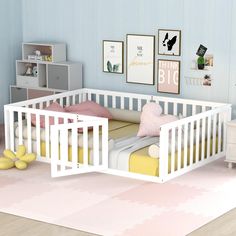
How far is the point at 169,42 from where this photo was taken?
6969mm

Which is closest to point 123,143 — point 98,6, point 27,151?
point 27,151

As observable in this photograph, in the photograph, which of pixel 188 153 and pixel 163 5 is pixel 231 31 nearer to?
pixel 163 5

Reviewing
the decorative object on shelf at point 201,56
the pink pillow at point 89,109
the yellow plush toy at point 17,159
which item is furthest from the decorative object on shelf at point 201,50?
the yellow plush toy at point 17,159

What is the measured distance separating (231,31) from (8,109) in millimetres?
2232

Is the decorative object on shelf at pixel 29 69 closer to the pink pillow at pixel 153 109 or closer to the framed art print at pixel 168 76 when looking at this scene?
the framed art print at pixel 168 76

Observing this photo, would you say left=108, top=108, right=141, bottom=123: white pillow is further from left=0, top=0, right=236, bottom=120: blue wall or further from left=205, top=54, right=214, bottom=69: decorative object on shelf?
left=205, top=54, right=214, bottom=69: decorative object on shelf

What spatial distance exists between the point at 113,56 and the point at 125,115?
2.53ft

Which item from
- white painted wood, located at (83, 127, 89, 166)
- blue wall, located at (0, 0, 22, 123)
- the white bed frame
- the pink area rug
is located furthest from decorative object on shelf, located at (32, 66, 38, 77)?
white painted wood, located at (83, 127, 89, 166)

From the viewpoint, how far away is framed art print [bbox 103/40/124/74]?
7352 mm

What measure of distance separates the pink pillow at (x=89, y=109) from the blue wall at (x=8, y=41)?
139 centimetres

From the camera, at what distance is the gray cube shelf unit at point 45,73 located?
7.55 metres

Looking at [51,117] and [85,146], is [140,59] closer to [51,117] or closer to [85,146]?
[51,117]

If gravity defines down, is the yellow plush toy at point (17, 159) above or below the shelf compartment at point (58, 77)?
below

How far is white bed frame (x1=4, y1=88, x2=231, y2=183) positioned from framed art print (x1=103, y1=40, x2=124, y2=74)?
1.24 feet
